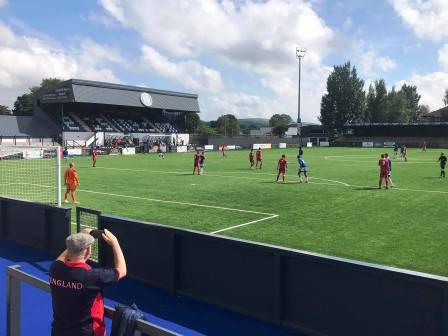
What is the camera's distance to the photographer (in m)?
3.86

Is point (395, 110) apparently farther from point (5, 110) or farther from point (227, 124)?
point (5, 110)

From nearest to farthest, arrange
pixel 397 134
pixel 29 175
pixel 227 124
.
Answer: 1. pixel 29 175
2. pixel 397 134
3. pixel 227 124

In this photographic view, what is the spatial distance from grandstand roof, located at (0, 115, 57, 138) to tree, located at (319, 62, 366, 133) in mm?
64962

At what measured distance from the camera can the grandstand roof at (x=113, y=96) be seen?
228ft

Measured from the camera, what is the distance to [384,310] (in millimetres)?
5418

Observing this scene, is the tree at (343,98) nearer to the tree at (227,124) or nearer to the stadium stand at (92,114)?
the stadium stand at (92,114)

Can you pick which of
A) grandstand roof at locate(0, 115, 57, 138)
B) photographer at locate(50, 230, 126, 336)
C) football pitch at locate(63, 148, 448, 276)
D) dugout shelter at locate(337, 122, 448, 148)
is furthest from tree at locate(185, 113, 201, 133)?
photographer at locate(50, 230, 126, 336)

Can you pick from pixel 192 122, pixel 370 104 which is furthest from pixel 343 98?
pixel 192 122

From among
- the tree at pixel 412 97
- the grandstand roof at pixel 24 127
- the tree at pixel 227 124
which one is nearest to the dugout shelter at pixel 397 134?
the tree at pixel 412 97

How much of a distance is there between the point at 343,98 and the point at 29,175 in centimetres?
8955

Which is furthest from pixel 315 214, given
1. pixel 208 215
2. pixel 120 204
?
pixel 120 204

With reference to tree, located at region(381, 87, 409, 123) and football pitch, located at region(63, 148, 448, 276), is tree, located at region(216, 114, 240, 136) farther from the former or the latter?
football pitch, located at region(63, 148, 448, 276)

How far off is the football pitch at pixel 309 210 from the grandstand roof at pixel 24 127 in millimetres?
46051

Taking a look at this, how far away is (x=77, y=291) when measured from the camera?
12.7 feet
